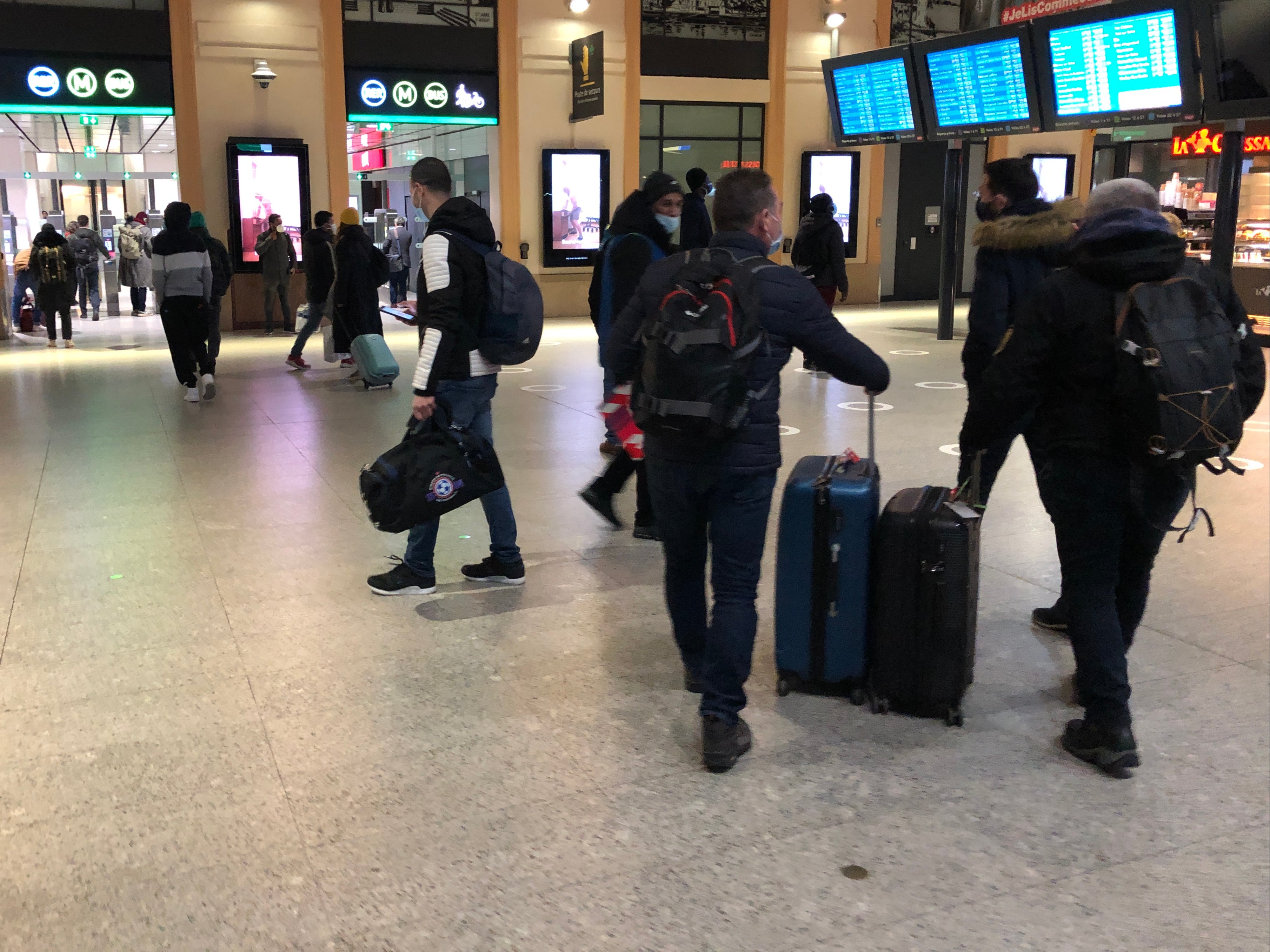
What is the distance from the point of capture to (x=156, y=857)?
9.46ft

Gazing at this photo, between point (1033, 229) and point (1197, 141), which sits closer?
point (1033, 229)

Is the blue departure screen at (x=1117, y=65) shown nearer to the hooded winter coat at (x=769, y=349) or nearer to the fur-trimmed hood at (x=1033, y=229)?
the fur-trimmed hood at (x=1033, y=229)

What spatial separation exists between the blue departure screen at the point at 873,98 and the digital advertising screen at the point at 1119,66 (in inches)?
79.9

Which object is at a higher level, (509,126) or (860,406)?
(509,126)

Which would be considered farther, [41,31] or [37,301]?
[41,31]

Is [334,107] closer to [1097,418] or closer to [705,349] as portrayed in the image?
[705,349]

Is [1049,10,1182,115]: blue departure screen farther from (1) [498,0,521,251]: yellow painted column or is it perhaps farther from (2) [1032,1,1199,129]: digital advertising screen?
(1) [498,0,521,251]: yellow painted column

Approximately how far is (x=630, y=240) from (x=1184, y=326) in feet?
8.98

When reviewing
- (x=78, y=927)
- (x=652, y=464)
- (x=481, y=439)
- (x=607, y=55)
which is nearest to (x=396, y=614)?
(x=481, y=439)

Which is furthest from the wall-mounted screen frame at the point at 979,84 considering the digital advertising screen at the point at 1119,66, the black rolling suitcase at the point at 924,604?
the black rolling suitcase at the point at 924,604

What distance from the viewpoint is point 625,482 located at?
5.86 meters

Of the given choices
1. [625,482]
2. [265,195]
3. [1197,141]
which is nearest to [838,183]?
[1197,141]

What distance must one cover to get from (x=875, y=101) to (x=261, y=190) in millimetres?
8849

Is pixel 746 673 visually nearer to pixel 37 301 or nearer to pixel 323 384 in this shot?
pixel 323 384
